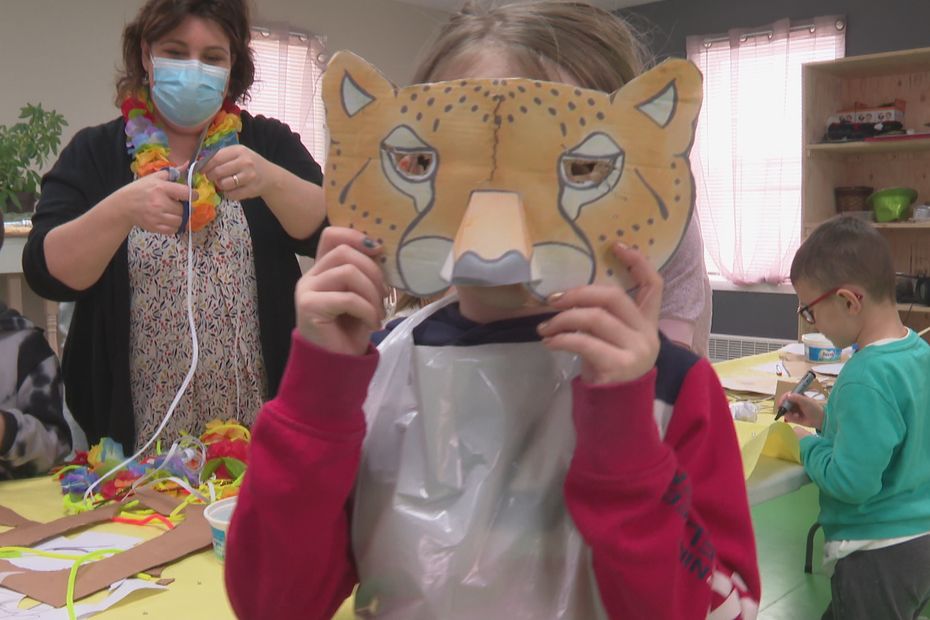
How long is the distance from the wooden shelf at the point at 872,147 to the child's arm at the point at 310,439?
3.94 metres

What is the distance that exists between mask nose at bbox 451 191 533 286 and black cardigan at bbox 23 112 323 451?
0.77m

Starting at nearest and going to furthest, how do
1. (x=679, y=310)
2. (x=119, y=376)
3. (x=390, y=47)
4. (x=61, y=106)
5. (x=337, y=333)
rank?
1. (x=337, y=333)
2. (x=679, y=310)
3. (x=119, y=376)
4. (x=61, y=106)
5. (x=390, y=47)

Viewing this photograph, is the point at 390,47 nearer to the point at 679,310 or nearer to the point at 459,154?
the point at 679,310

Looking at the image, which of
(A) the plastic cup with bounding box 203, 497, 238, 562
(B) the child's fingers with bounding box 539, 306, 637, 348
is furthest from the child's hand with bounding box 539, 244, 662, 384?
(A) the plastic cup with bounding box 203, 497, 238, 562

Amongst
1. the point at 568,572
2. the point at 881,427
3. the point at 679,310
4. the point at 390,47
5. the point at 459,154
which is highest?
the point at 390,47

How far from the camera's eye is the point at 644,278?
0.65 meters

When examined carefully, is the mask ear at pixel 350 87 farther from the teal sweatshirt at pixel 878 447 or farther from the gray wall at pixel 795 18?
the gray wall at pixel 795 18

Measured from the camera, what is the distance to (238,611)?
0.68 metres

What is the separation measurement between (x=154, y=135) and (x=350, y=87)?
2.67 ft

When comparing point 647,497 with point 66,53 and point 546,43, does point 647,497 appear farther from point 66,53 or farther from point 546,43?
point 66,53

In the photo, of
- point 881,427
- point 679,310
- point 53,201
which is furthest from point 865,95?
point 53,201

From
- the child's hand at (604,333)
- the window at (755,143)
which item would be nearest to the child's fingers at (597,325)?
the child's hand at (604,333)

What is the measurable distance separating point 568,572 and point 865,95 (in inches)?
174

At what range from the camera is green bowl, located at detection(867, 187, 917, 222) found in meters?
4.05
